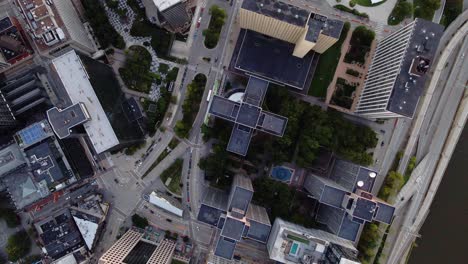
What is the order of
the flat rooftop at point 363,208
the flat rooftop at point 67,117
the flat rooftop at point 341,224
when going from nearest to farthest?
1. the flat rooftop at point 363,208
2. the flat rooftop at point 67,117
3. the flat rooftop at point 341,224

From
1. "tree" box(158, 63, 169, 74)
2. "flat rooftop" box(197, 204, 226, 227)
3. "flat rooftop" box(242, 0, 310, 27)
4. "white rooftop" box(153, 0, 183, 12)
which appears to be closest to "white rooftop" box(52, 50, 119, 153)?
"tree" box(158, 63, 169, 74)

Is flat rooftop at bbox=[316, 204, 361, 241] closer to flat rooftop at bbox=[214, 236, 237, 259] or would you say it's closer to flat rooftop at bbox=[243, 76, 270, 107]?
flat rooftop at bbox=[214, 236, 237, 259]

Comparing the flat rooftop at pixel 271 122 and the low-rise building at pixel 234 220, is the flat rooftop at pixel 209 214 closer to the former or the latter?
the low-rise building at pixel 234 220

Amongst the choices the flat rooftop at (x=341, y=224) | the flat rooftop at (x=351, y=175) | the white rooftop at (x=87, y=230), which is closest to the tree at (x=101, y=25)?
the white rooftop at (x=87, y=230)

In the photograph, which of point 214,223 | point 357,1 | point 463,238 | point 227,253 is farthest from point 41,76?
point 463,238

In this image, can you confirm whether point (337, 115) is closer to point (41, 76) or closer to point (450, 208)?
point (450, 208)
